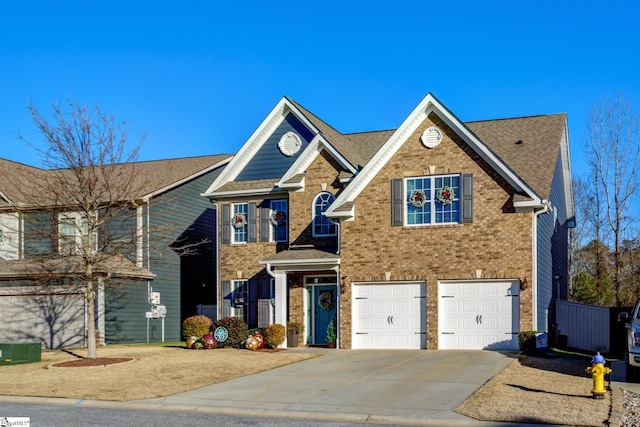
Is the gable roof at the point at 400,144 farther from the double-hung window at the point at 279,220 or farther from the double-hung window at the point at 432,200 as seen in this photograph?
the double-hung window at the point at 432,200

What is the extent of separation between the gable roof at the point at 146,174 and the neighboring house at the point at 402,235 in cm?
341

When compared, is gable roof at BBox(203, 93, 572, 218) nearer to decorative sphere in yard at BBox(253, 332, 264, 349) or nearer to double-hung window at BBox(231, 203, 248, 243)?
double-hung window at BBox(231, 203, 248, 243)

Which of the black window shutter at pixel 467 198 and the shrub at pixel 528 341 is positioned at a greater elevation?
the black window shutter at pixel 467 198

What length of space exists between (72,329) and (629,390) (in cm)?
2079

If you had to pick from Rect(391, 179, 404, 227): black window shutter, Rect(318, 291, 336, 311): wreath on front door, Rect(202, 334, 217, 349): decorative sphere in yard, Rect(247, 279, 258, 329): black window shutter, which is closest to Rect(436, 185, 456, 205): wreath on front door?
Rect(391, 179, 404, 227): black window shutter

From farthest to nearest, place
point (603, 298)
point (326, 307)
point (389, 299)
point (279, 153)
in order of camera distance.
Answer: point (603, 298), point (279, 153), point (326, 307), point (389, 299)

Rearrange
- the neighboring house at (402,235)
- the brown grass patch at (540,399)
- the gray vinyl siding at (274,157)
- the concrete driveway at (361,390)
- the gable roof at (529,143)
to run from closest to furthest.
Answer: the brown grass patch at (540,399) < the concrete driveway at (361,390) < the neighboring house at (402,235) < the gable roof at (529,143) < the gray vinyl siding at (274,157)

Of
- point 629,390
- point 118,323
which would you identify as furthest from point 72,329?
point 629,390

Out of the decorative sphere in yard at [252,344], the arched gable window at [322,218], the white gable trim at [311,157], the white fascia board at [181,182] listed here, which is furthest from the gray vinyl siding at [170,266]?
the decorative sphere in yard at [252,344]

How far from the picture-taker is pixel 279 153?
28234 mm

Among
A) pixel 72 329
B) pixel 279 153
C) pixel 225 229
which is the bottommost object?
pixel 72 329

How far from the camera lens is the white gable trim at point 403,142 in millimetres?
22453

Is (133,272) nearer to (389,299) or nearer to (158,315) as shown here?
(158,315)

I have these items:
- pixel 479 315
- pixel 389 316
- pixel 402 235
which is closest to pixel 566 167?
pixel 402 235
